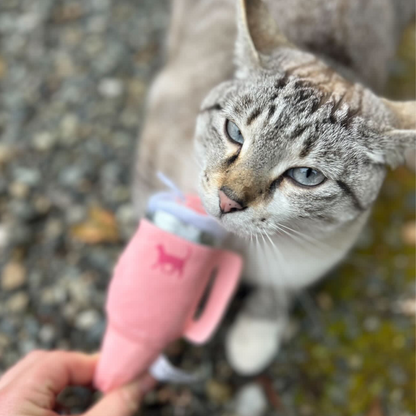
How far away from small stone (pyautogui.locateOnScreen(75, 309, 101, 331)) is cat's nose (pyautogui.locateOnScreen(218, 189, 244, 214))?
3.62 ft

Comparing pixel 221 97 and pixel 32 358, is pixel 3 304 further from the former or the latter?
pixel 221 97

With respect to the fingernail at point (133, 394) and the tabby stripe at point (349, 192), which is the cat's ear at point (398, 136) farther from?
the fingernail at point (133, 394)

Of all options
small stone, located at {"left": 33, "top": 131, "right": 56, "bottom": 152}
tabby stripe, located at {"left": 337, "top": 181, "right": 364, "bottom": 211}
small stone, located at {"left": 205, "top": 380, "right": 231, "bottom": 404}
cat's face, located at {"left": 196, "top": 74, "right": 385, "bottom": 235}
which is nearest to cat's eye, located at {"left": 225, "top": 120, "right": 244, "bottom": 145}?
cat's face, located at {"left": 196, "top": 74, "right": 385, "bottom": 235}

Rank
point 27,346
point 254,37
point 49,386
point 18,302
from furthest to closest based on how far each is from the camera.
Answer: point 18,302 → point 27,346 → point 254,37 → point 49,386

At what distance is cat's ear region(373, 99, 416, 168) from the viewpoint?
1.25m

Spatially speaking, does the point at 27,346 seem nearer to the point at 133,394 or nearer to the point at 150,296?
the point at 133,394

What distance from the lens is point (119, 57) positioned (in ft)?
9.02

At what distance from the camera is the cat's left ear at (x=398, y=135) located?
49.3 inches

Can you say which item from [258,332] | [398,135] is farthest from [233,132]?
[258,332]

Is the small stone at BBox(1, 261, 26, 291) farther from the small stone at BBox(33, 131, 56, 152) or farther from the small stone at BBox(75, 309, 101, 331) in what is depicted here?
the small stone at BBox(33, 131, 56, 152)

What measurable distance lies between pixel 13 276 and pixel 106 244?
1.50 ft

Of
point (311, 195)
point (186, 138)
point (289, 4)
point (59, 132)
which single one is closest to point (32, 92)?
point (59, 132)

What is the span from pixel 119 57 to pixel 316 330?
201 cm

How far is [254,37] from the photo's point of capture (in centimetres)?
142
